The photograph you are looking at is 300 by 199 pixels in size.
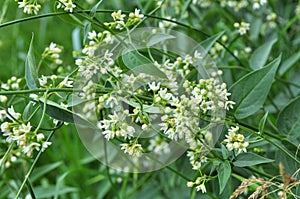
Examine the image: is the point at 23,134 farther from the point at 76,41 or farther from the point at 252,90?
the point at 76,41

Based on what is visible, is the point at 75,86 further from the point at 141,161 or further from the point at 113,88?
the point at 141,161

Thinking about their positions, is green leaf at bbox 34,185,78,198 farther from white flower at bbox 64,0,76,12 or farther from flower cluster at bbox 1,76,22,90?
white flower at bbox 64,0,76,12

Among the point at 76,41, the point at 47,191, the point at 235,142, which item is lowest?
the point at 47,191

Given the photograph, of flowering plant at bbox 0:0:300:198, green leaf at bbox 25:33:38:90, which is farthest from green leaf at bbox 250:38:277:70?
green leaf at bbox 25:33:38:90

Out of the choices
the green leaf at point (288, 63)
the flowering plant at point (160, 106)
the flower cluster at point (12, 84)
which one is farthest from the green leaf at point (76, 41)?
the green leaf at point (288, 63)

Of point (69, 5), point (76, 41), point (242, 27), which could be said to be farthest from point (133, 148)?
point (76, 41)
